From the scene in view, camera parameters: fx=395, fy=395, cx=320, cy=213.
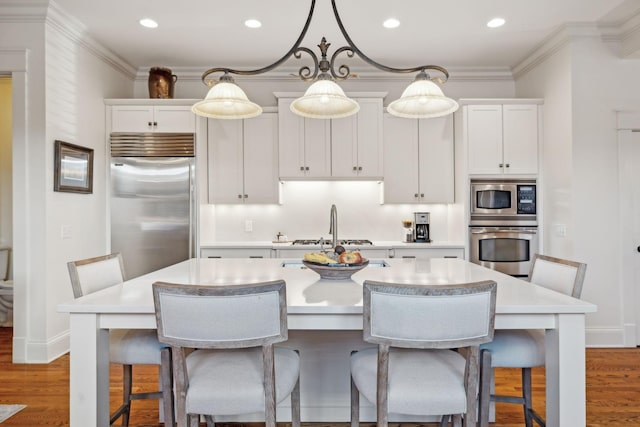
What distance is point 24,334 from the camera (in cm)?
313

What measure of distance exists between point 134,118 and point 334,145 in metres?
2.09

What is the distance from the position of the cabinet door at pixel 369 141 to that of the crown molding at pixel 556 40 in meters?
1.64

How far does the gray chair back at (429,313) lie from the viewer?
1.30 meters

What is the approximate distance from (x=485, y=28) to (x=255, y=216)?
2.99 metres

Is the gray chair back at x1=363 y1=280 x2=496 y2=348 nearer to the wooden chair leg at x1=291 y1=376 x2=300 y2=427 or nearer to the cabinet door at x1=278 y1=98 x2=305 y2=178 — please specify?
the wooden chair leg at x1=291 y1=376 x2=300 y2=427

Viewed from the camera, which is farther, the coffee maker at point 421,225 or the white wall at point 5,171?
the white wall at point 5,171

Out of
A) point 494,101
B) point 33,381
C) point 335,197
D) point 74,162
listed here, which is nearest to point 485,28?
point 494,101

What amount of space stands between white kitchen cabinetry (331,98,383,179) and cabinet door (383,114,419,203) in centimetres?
13

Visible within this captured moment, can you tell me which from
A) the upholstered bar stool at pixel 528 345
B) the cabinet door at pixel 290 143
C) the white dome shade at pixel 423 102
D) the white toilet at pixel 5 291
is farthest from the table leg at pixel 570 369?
the white toilet at pixel 5 291

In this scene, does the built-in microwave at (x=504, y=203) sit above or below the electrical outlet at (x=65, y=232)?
above

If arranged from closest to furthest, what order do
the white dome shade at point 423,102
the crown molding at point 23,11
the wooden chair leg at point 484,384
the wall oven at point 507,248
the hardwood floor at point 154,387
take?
the wooden chair leg at point 484,384 < the white dome shade at point 423,102 < the hardwood floor at point 154,387 < the crown molding at point 23,11 < the wall oven at point 507,248

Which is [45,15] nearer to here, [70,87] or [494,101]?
[70,87]

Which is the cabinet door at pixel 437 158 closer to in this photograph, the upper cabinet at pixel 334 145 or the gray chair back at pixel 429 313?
the upper cabinet at pixel 334 145

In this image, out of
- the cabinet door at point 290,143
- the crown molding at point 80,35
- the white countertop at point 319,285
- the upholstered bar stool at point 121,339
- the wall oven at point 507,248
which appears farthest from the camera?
the cabinet door at point 290,143
